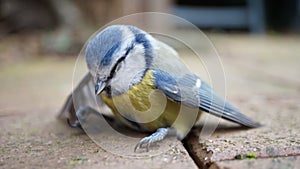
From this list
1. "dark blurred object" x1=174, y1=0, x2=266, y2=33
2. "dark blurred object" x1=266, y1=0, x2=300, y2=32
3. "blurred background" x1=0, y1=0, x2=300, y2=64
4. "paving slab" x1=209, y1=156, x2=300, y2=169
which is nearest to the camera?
"paving slab" x1=209, y1=156, x2=300, y2=169

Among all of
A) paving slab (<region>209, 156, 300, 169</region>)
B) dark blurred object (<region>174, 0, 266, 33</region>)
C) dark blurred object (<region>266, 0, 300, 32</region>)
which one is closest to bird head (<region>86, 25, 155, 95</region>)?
paving slab (<region>209, 156, 300, 169</region>)

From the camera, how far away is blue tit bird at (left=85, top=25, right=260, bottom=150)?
1169mm

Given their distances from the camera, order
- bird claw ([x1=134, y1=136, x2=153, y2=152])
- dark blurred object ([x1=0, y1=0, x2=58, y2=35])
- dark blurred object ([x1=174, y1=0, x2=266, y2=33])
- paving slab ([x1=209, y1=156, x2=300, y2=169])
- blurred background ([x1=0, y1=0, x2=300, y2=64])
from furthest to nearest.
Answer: dark blurred object ([x1=174, y1=0, x2=266, y2=33])
dark blurred object ([x1=0, y1=0, x2=58, y2=35])
blurred background ([x1=0, y1=0, x2=300, y2=64])
bird claw ([x1=134, y1=136, x2=153, y2=152])
paving slab ([x1=209, y1=156, x2=300, y2=169])

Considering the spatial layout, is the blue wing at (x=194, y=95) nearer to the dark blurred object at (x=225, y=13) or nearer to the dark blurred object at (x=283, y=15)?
the dark blurred object at (x=225, y=13)

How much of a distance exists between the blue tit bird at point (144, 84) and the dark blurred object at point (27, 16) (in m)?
3.32

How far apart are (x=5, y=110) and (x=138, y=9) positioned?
195 cm

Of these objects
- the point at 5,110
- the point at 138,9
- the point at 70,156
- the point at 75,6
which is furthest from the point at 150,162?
the point at 75,6

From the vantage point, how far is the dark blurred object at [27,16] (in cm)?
441

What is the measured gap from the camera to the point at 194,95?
1257 millimetres

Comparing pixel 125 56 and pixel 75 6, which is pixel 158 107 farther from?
pixel 75 6

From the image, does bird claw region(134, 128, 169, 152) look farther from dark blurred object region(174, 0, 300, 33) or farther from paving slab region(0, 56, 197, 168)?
dark blurred object region(174, 0, 300, 33)

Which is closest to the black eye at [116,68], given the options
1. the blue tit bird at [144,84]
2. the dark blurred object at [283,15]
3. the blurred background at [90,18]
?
the blue tit bird at [144,84]

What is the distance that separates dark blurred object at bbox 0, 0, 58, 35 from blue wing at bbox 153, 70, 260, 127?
3.34 meters

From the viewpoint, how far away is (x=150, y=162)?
1.00 meters
